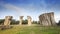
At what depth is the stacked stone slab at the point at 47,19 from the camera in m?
3.65

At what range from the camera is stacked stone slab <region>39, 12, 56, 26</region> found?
3.65 m

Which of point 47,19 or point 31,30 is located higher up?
point 47,19

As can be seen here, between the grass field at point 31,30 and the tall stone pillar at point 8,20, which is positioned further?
the tall stone pillar at point 8,20

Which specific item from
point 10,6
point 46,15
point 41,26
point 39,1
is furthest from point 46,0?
point 10,6

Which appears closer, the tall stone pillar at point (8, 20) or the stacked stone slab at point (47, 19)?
the stacked stone slab at point (47, 19)

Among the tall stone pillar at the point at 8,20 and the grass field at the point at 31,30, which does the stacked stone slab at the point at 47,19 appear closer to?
the grass field at the point at 31,30

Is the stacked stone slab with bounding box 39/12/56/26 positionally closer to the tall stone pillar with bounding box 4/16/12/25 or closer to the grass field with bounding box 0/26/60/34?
the grass field with bounding box 0/26/60/34

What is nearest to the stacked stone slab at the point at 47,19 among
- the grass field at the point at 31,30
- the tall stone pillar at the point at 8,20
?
the grass field at the point at 31,30

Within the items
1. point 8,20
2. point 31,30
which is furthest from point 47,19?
point 8,20

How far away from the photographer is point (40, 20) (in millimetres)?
3748

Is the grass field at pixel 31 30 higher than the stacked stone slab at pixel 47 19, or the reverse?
the stacked stone slab at pixel 47 19

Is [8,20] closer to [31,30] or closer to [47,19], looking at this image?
[31,30]

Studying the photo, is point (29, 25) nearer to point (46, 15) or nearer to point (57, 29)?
point (46, 15)

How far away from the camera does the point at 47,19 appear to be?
12.1ft
